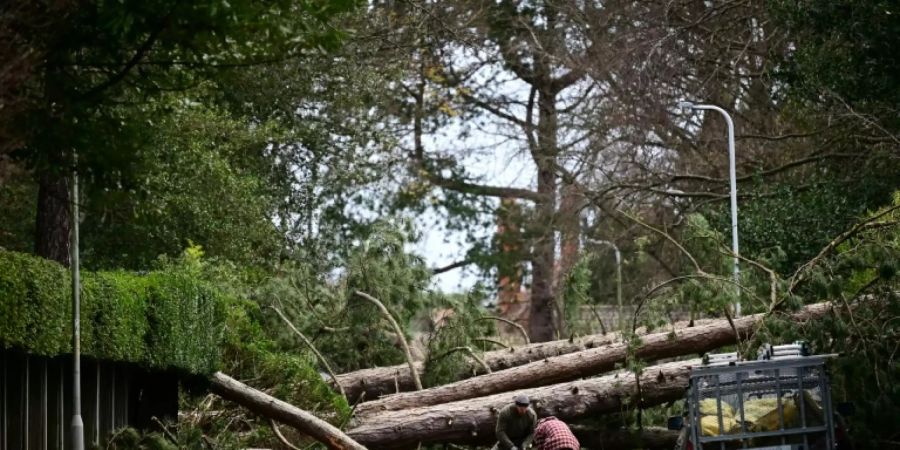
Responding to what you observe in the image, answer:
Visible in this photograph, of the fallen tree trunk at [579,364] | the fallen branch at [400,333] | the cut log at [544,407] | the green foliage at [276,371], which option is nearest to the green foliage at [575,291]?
→ the fallen tree trunk at [579,364]

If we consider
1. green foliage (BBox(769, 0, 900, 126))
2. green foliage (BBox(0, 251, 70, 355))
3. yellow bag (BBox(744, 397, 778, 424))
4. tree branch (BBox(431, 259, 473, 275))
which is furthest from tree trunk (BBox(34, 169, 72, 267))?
tree branch (BBox(431, 259, 473, 275))

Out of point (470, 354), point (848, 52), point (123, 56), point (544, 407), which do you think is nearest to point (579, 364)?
point (470, 354)

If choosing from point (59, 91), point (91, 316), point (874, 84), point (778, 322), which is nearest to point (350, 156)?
point (874, 84)

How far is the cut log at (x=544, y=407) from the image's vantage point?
63.4 ft

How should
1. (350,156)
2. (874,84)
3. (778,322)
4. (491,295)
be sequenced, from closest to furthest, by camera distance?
1. (778,322)
2. (874,84)
3. (350,156)
4. (491,295)

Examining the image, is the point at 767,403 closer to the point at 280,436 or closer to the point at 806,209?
the point at 280,436

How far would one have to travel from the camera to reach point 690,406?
1795cm

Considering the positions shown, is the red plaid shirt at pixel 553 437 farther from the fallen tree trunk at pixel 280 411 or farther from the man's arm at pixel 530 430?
the fallen tree trunk at pixel 280 411

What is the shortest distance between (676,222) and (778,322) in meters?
16.9

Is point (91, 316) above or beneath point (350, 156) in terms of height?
beneath

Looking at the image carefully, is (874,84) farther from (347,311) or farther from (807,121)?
(347,311)

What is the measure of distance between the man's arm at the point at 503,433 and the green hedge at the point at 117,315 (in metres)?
3.42

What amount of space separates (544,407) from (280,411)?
10.8 ft

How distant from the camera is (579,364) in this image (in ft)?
70.9
